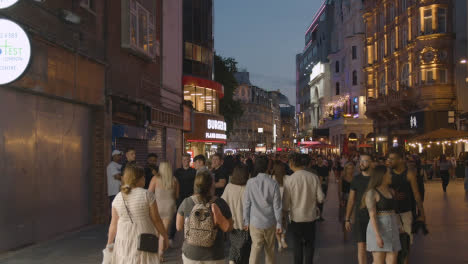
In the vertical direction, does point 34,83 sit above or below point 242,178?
above

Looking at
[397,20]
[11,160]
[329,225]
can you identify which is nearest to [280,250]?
[329,225]

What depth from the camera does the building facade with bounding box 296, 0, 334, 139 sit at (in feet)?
256

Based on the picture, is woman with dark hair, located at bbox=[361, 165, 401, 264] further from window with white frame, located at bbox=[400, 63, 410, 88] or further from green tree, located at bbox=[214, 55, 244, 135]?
green tree, located at bbox=[214, 55, 244, 135]

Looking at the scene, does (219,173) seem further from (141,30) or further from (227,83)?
(227,83)

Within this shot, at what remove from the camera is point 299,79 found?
352 ft

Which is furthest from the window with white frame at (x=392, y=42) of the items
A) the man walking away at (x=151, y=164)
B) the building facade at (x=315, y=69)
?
the man walking away at (x=151, y=164)

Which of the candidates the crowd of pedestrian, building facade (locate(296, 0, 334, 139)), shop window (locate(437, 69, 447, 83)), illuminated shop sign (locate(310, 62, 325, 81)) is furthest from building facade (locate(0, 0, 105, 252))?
illuminated shop sign (locate(310, 62, 325, 81))

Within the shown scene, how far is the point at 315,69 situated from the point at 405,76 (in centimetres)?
4224

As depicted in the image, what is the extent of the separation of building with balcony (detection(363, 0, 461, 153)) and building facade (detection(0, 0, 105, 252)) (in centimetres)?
2709

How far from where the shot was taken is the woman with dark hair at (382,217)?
630cm

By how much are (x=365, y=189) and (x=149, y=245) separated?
9.90 feet

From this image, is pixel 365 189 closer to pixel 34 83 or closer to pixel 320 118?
pixel 34 83

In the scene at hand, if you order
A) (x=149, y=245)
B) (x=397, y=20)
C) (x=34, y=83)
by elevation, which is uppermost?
(x=397, y=20)

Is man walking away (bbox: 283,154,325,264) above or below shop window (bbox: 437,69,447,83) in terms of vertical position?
below
